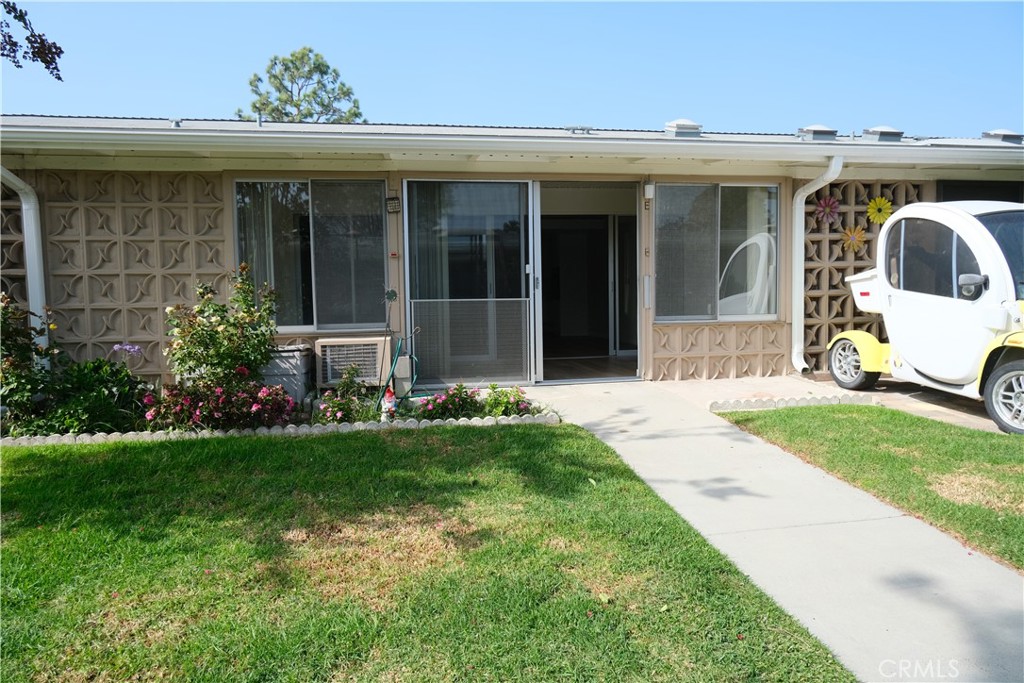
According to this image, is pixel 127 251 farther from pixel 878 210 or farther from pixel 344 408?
pixel 878 210

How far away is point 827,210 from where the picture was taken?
816cm

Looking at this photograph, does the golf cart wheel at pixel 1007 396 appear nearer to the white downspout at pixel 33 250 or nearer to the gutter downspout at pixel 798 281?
the gutter downspout at pixel 798 281

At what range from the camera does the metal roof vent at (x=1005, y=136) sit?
9306 mm

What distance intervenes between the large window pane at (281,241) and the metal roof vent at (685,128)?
4476 mm

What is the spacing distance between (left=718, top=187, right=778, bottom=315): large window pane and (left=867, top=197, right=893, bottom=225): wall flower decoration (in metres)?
1.20

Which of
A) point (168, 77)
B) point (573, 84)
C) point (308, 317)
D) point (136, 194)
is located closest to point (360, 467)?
point (308, 317)

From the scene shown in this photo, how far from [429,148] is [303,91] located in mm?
34282

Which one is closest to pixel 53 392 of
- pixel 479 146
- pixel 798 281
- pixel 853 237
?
pixel 479 146

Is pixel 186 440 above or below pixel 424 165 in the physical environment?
below

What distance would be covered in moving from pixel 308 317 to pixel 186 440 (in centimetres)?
234

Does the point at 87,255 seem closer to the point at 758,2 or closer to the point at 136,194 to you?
the point at 136,194

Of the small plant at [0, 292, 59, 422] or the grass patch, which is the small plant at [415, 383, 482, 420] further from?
the small plant at [0, 292, 59, 422]

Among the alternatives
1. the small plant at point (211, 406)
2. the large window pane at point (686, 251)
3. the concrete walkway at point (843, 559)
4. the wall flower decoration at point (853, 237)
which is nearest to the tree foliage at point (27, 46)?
the small plant at point (211, 406)

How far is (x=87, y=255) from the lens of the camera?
22.9 feet
